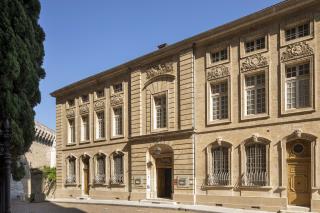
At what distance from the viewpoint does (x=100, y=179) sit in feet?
108

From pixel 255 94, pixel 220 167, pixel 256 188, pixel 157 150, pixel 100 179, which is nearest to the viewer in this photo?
pixel 256 188

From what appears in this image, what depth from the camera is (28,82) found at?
15203 millimetres

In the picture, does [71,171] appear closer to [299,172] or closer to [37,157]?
[37,157]

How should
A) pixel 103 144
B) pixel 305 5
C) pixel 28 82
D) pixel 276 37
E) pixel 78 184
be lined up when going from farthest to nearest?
pixel 78 184, pixel 103 144, pixel 276 37, pixel 305 5, pixel 28 82

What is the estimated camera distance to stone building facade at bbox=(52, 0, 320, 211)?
2027 centimetres

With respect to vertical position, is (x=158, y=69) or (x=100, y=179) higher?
(x=158, y=69)

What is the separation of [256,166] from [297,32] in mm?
6896

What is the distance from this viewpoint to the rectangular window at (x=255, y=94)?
72.3 ft

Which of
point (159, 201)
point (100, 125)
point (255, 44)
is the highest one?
point (255, 44)

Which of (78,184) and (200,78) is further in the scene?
(78,184)

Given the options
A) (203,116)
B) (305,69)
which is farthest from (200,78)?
(305,69)

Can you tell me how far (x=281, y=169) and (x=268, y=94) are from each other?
373cm

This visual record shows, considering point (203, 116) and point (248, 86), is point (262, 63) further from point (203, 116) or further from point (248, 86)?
point (203, 116)

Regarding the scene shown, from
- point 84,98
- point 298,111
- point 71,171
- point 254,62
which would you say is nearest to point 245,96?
point 254,62
